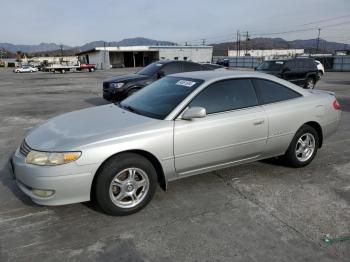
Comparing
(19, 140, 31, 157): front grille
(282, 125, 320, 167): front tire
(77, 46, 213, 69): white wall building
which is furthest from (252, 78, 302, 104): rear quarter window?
(77, 46, 213, 69): white wall building

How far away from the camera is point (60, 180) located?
323 centimetres

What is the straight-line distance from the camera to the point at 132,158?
A: 11.4 feet

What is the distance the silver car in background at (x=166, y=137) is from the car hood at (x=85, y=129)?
0.01 metres

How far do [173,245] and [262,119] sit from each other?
84.3 inches

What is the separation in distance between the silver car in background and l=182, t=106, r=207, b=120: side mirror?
0.01m

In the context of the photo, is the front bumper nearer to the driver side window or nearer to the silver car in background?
the silver car in background

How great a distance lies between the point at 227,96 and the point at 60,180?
90.8 inches

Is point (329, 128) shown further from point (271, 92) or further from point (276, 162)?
point (271, 92)

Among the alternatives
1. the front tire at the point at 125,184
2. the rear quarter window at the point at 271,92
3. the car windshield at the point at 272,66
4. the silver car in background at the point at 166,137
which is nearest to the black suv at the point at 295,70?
the car windshield at the point at 272,66

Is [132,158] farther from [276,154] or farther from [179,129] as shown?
[276,154]

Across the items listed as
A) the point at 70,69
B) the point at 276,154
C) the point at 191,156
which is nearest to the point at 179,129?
the point at 191,156

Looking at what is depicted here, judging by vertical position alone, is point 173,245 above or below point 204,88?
below

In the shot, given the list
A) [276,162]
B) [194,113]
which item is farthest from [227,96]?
[276,162]

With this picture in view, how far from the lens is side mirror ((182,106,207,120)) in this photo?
3.71 meters
